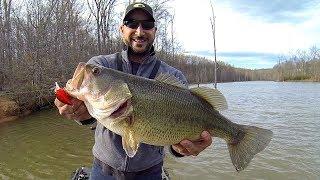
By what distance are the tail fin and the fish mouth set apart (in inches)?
38.4

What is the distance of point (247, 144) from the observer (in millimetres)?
3049

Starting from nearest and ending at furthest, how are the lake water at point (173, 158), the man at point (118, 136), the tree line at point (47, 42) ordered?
the man at point (118, 136), the lake water at point (173, 158), the tree line at point (47, 42)

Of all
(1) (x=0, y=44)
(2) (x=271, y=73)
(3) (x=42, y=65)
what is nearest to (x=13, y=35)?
(1) (x=0, y=44)

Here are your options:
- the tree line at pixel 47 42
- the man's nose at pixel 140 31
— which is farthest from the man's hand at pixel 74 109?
the tree line at pixel 47 42

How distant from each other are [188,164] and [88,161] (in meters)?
3.03

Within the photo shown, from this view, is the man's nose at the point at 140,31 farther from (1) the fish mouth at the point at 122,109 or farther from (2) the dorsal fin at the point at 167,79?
(1) the fish mouth at the point at 122,109

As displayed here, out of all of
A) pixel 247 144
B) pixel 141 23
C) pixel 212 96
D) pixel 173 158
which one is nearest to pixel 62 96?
pixel 212 96

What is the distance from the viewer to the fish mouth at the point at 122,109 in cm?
263

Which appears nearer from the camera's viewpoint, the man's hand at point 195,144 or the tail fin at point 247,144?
the man's hand at point 195,144

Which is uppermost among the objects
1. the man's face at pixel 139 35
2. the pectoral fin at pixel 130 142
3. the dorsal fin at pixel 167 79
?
the man's face at pixel 139 35

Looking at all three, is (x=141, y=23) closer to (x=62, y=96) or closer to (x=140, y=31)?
(x=140, y=31)

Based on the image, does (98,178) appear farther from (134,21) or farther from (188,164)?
(188,164)

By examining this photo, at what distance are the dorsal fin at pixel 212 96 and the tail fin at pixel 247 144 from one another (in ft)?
0.90

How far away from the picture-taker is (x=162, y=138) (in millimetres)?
2697
